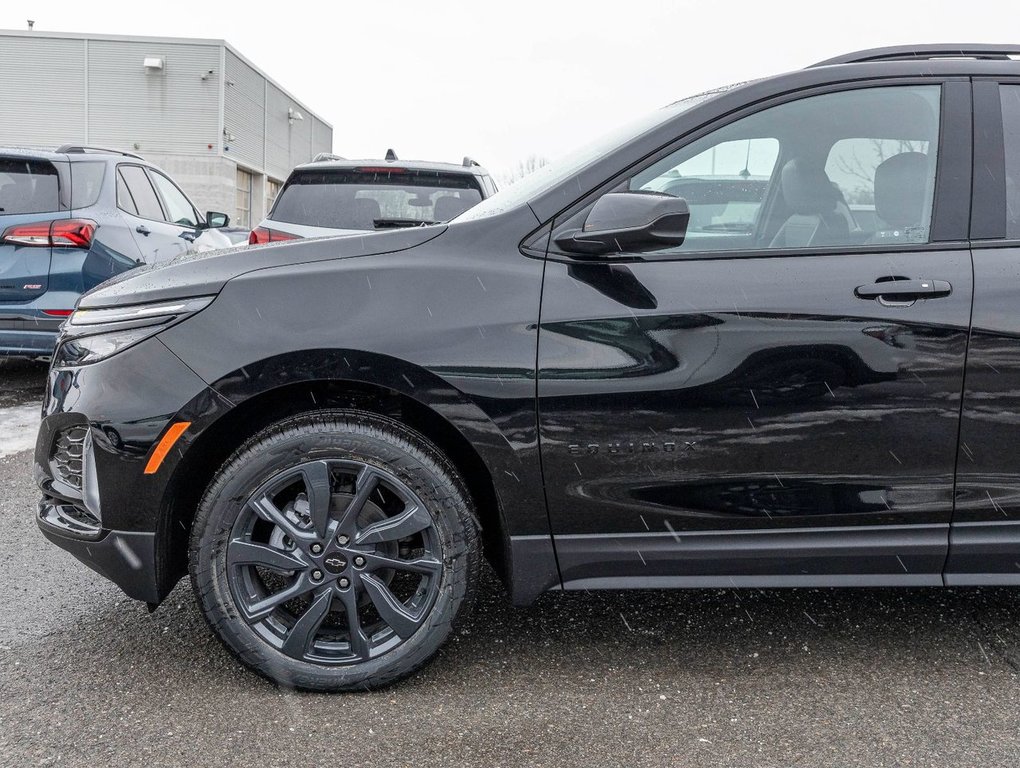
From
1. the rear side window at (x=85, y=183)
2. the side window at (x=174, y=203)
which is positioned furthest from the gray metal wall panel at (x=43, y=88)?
the rear side window at (x=85, y=183)

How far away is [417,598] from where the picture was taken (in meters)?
2.62

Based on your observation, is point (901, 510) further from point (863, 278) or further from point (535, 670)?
point (535, 670)

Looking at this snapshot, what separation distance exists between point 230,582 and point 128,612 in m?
0.83

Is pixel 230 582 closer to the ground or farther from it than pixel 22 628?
farther from it

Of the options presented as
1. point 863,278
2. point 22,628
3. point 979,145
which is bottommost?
point 22,628

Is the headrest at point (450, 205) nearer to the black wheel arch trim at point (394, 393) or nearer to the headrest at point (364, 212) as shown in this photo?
the headrest at point (364, 212)

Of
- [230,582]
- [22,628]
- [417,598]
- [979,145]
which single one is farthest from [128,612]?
[979,145]

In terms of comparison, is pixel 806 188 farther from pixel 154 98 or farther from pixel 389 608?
pixel 154 98

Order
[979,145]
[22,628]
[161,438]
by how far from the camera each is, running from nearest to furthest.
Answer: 1. [161,438]
2. [979,145]
3. [22,628]

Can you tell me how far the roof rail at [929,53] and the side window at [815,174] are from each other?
0.50 ft

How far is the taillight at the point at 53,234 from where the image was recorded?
21.2 feet

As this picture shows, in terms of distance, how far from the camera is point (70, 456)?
267cm

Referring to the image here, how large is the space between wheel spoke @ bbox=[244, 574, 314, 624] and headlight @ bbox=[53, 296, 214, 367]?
76cm

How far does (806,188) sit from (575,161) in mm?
689
